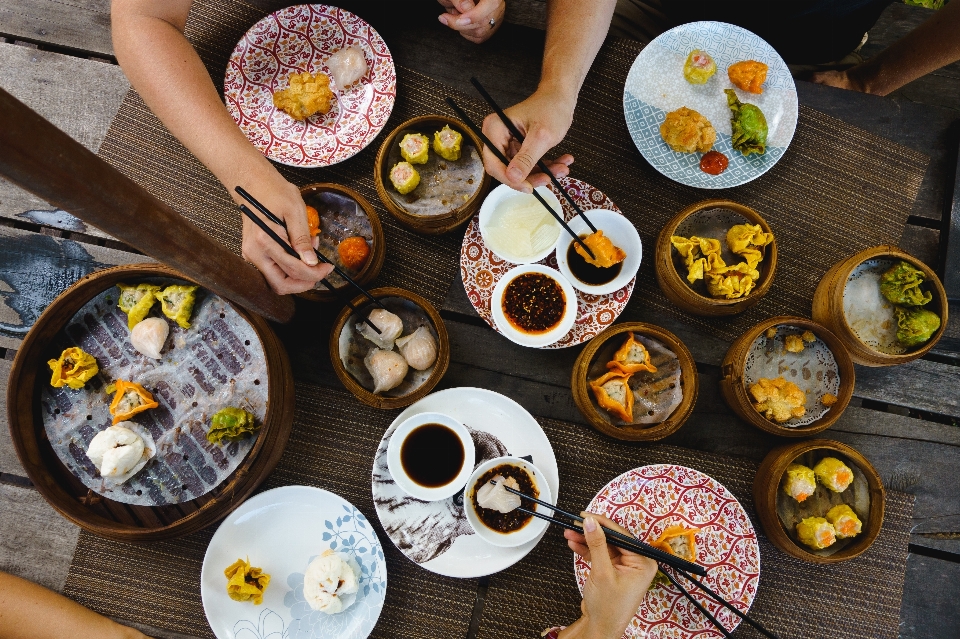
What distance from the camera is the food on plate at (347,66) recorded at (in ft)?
7.89

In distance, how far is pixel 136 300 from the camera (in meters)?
2.13

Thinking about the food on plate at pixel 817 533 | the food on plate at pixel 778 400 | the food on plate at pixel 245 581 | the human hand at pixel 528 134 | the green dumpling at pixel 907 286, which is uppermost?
the human hand at pixel 528 134

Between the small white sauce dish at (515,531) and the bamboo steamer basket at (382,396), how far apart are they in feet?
1.24

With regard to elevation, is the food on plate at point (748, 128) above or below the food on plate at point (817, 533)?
above

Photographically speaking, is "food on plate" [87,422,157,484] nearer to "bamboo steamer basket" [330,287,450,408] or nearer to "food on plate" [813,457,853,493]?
"bamboo steamer basket" [330,287,450,408]

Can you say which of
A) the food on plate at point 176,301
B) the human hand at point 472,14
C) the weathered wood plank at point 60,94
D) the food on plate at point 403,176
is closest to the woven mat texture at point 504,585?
the food on plate at point 176,301

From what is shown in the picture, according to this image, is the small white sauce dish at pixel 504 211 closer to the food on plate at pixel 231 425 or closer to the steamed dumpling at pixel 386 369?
the steamed dumpling at pixel 386 369

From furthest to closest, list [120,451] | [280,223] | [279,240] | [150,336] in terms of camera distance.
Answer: [150,336] → [120,451] → [280,223] → [279,240]

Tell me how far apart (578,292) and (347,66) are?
1.38m

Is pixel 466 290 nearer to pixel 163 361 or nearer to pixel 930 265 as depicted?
pixel 163 361

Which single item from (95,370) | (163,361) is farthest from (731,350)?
(95,370)

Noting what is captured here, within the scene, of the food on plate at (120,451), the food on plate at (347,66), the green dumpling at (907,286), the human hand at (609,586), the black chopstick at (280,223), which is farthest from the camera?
the food on plate at (347,66)

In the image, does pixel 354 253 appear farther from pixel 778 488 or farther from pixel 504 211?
pixel 778 488

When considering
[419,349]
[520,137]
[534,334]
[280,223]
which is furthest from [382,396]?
[520,137]
